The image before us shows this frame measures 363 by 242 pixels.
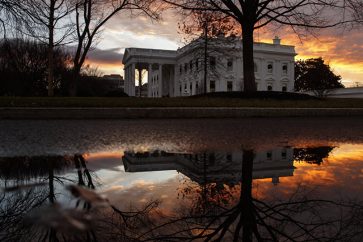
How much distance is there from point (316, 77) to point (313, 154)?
8106 centimetres

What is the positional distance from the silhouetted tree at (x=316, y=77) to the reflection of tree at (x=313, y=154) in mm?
77870

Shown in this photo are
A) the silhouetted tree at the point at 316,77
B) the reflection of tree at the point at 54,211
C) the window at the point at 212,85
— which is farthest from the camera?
the silhouetted tree at the point at 316,77

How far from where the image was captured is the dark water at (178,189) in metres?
1.74

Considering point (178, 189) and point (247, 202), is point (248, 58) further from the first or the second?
point (247, 202)

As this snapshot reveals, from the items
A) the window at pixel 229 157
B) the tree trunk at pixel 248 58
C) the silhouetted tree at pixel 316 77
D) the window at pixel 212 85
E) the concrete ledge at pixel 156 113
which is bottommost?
the window at pixel 229 157

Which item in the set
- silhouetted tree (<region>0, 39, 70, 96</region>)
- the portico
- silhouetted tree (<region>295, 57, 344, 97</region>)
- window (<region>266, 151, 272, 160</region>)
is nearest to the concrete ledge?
window (<region>266, 151, 272, 160</region>)

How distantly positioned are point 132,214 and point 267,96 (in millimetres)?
13574

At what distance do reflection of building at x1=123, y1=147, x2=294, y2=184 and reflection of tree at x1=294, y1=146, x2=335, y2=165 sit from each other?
12 cm

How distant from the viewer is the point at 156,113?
9867mm

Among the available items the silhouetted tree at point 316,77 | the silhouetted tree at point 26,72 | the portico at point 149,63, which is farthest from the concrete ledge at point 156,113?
the silhouetted tree at point 316,77

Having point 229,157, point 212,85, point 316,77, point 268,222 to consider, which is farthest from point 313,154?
point 316,77

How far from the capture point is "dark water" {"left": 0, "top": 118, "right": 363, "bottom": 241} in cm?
174

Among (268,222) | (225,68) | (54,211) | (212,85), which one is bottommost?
(268,222)

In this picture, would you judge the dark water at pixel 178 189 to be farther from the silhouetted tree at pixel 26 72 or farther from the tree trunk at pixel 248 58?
the silhouetted tree at pixel 26 72
